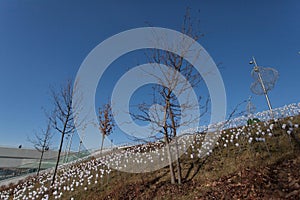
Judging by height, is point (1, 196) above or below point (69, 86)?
below

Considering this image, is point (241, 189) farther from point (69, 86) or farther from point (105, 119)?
point (105, 119)

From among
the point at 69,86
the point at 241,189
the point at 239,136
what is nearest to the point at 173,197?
the point at 241,189

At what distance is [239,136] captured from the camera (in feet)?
25.7

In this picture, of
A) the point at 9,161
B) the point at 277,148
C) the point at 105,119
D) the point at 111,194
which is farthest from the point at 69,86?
the point at 9,161

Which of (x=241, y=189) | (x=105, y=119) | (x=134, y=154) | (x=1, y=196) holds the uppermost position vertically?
(x=105, y=119)

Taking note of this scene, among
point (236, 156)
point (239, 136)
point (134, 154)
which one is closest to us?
point (236, 156)

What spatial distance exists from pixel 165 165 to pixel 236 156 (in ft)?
9.99

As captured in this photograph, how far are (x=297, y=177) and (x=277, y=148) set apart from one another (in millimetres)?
2362

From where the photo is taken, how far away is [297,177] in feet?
12.3

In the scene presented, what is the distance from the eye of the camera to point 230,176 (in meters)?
4.89

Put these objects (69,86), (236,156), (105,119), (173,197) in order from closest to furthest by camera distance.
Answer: (173,197) < (236,156) < (69,86) < (105,119)

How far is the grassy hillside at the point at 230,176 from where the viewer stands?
12.9 ft

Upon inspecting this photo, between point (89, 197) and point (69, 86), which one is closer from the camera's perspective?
point (89, 197)

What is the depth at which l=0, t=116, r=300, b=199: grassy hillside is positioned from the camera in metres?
3.93
